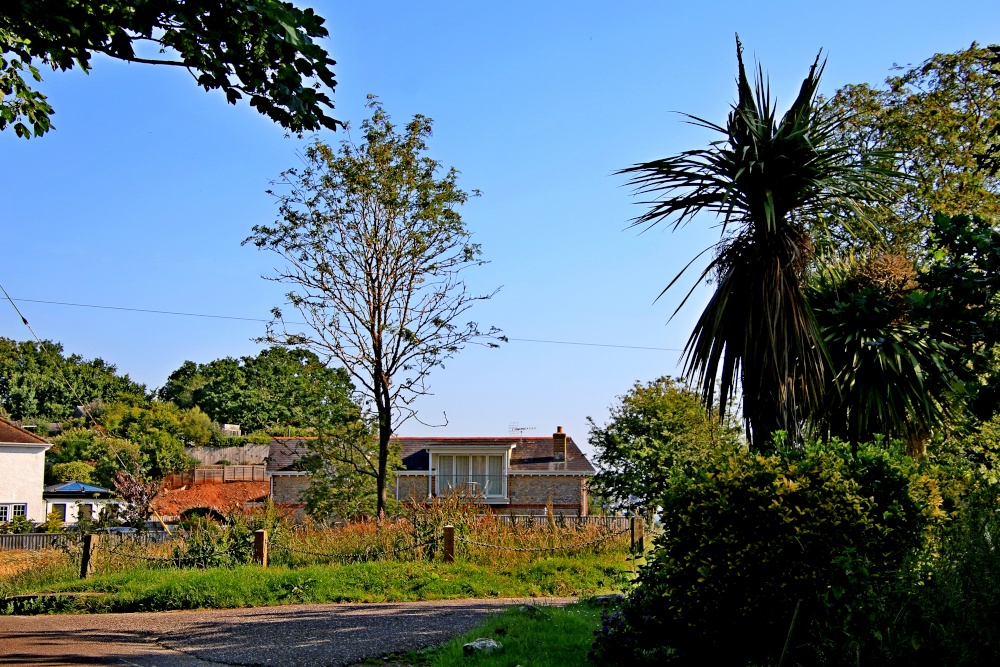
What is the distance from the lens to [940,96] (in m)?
16.3

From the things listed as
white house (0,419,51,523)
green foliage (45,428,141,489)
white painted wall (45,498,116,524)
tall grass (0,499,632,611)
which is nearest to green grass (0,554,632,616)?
tall grass (0,499,632,611)

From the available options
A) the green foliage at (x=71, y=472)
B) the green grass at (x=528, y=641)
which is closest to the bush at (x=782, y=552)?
the green grass at (x=528, y=641)

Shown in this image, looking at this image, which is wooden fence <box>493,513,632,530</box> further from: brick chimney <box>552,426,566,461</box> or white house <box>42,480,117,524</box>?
brick chimney <box>552,426,566,461</box>

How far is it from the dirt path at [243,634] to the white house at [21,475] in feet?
92.1

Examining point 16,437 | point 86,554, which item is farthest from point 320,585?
point 16,437

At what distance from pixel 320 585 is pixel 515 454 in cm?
2858

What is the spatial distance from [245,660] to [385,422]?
1110cm

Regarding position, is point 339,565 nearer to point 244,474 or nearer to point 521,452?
point 521,452

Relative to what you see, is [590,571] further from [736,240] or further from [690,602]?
[690,602]

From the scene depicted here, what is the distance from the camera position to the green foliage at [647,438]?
26.2 meters

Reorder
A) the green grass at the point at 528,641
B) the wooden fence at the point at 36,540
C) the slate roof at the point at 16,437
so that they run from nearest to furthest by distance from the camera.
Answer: the green grass at the point at 528,641 < the wooden fence at the point at 36,540 < the slate roof at the point at 16,437

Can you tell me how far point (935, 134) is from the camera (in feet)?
52.7

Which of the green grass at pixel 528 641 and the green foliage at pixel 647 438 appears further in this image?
the green foliage at pixel 647 438

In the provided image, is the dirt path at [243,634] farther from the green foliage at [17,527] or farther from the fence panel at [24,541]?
the green foliage at [17,527]
